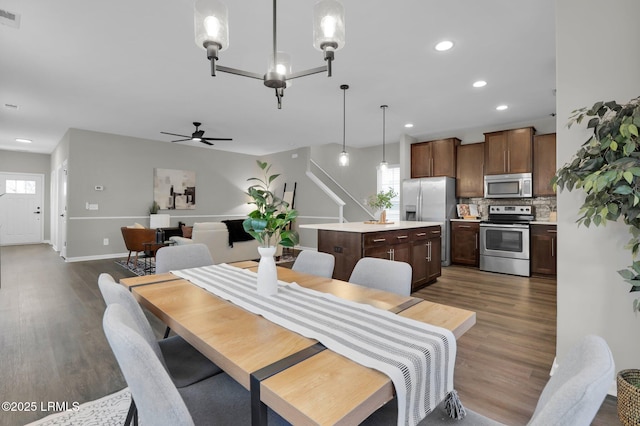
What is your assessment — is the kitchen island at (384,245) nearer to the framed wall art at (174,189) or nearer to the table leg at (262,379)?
the table leg at (262,379)

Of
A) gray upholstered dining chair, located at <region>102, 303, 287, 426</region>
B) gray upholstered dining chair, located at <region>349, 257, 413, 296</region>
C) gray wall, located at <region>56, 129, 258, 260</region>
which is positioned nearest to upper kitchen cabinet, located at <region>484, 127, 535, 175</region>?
gray upholstered dining chair, located at <region>349, 257, 413, 296</region>

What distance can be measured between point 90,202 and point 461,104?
7503 millimetres

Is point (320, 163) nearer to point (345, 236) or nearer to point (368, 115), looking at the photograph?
point (368, 115)

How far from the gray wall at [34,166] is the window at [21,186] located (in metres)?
0.26

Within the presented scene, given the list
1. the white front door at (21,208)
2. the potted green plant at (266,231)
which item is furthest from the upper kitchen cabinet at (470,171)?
the white front door at (21,208)

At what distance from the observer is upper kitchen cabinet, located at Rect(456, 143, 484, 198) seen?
5848mm

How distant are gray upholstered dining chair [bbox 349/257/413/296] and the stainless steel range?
13.9 feet

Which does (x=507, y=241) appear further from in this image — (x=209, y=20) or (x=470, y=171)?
(x=209, y=20)

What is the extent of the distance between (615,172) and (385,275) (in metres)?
1.22

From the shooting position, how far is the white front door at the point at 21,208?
8.31 meters

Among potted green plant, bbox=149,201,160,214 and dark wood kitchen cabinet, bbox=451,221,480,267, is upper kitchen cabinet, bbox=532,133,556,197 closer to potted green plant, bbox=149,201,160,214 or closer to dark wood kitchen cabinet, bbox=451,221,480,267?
dark wood kitchen cabinet, bbox=451,221,480,267

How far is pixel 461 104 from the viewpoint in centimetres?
468

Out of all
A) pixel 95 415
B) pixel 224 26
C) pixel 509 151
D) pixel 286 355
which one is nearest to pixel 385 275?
pixel 286 355

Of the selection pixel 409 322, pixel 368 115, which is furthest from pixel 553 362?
pixel 368 115
